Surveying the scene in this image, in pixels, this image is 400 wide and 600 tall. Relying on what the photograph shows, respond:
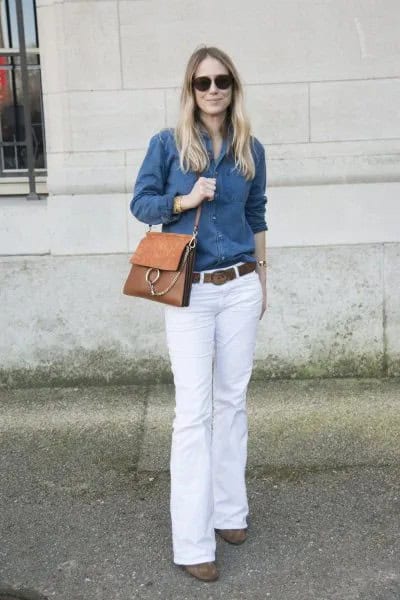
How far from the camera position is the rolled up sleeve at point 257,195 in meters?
3.19

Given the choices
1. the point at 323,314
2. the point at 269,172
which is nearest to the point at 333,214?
the point at 269,172

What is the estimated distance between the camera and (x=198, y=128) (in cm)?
300

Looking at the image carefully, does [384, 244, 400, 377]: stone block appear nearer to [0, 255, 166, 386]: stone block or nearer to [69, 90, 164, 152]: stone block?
[0, 255, 166, 386]: stone block

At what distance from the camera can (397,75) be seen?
497 centimetres

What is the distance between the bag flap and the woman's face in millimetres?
491

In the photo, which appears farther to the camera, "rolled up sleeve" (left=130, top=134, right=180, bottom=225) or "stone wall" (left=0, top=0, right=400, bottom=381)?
"stone wall" (left=0, top=0, right=400, bottom=381)

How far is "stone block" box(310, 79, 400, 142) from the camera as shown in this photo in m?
4.97

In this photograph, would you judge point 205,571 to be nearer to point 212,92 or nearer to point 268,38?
point 212,92

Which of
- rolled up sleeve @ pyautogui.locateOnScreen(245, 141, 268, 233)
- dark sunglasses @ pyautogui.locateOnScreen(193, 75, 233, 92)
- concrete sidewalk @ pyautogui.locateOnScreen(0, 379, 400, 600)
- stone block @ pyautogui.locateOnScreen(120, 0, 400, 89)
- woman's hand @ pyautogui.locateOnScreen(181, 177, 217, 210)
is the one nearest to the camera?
woman's hand @ pyautogui.locateOnScreen(181, 177, 217, 210)

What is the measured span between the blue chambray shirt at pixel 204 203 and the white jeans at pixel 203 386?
5.2 inches

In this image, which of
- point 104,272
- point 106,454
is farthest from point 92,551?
point 104,272

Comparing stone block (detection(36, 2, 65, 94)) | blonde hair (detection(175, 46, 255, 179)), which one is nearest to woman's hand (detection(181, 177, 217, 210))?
blonde hair (detection(175, 46, 255, 179))

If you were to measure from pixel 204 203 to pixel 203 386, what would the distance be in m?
0.69

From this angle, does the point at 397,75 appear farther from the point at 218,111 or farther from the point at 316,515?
the point at 316,515
